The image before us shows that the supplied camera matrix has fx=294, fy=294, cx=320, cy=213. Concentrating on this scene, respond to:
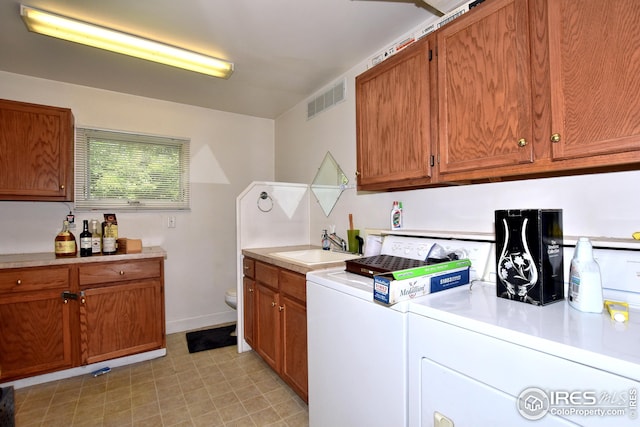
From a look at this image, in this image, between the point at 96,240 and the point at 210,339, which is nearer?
the point at 96,240

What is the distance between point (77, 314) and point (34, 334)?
27 cm

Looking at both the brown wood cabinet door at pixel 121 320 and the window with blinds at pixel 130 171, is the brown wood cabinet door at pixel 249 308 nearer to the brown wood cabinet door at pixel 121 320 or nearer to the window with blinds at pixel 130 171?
the brown wood cabinet door at pixel 121 320

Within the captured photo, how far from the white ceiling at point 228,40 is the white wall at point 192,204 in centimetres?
18

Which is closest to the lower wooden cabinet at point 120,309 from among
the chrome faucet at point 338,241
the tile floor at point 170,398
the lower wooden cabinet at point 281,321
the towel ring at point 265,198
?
the tile floor at point 170,398

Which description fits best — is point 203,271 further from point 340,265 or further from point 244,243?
point 340,265

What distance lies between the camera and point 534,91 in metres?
1.10

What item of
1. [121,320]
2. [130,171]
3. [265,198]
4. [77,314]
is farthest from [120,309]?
[265,198]

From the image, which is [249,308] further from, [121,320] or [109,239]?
[109,239]

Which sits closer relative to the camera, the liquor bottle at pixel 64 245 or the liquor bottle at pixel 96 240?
the liquor bottle at pixel 64 245

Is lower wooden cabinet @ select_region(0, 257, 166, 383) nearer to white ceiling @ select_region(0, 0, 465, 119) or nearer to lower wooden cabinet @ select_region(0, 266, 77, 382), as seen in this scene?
lower wooden cabinet @ select_region(0, 266, 77, 382)

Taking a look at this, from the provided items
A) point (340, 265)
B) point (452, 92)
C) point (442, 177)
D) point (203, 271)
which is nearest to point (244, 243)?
point (203, 271)

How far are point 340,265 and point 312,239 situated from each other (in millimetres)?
1233

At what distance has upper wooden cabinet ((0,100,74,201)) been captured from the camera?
2.24 meters

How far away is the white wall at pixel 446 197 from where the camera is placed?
1.19 metres
